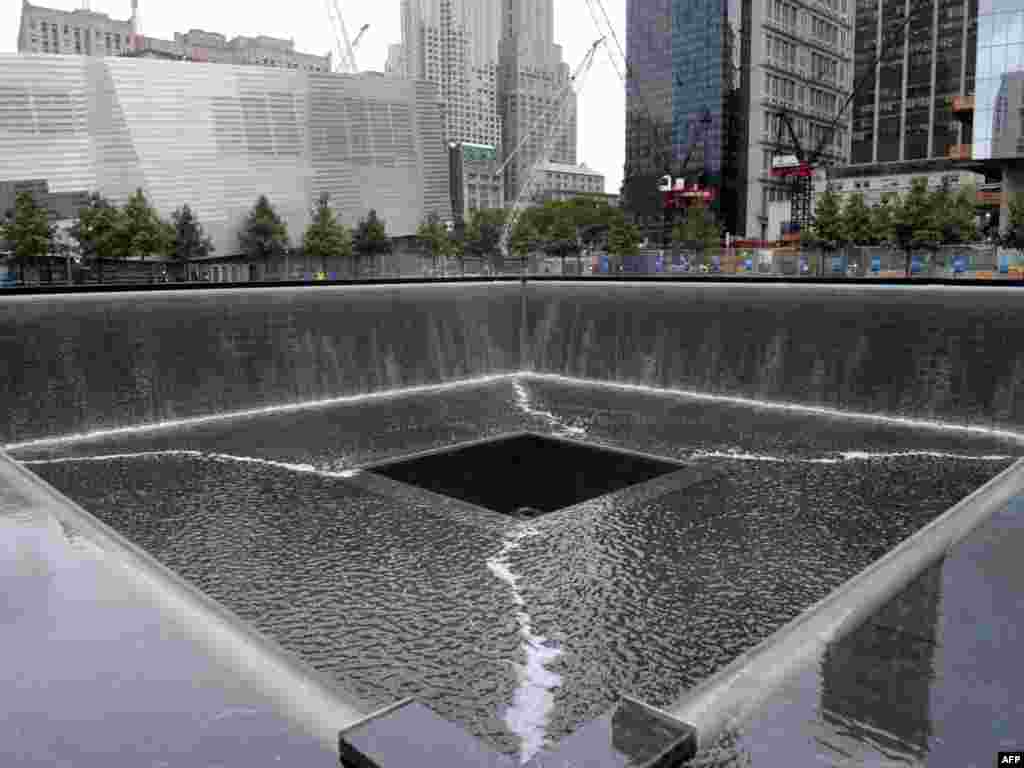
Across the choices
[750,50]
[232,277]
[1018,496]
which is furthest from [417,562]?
[750,50]

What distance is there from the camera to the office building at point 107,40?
149 meters

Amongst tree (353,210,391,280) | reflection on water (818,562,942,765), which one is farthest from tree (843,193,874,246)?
reflection on water (818,562,942,765)

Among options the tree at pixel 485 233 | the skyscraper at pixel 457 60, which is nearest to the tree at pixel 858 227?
the tree at pixel 485 233

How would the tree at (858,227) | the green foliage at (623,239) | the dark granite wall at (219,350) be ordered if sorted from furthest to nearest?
the green foliage at (623,239) → the tree at (858,227) → the dark granite wall at (219,350)

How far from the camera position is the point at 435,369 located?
20.2 m

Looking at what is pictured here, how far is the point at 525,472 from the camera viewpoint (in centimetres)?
1425

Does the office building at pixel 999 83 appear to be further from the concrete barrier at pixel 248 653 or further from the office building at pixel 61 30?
the office building at pixel 61 30

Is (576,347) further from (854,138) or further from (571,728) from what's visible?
(854,138)

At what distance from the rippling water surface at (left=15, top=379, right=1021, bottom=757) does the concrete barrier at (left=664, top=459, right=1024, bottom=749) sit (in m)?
2.00

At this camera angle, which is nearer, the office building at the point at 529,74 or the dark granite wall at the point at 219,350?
the dark granite wall at the point at 219,350

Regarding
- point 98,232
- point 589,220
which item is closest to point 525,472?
point 98,232

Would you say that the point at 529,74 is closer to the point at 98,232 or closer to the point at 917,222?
the point at 98,232

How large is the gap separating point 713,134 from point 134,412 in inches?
2681

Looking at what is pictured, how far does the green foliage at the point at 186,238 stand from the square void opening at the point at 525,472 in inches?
1864
